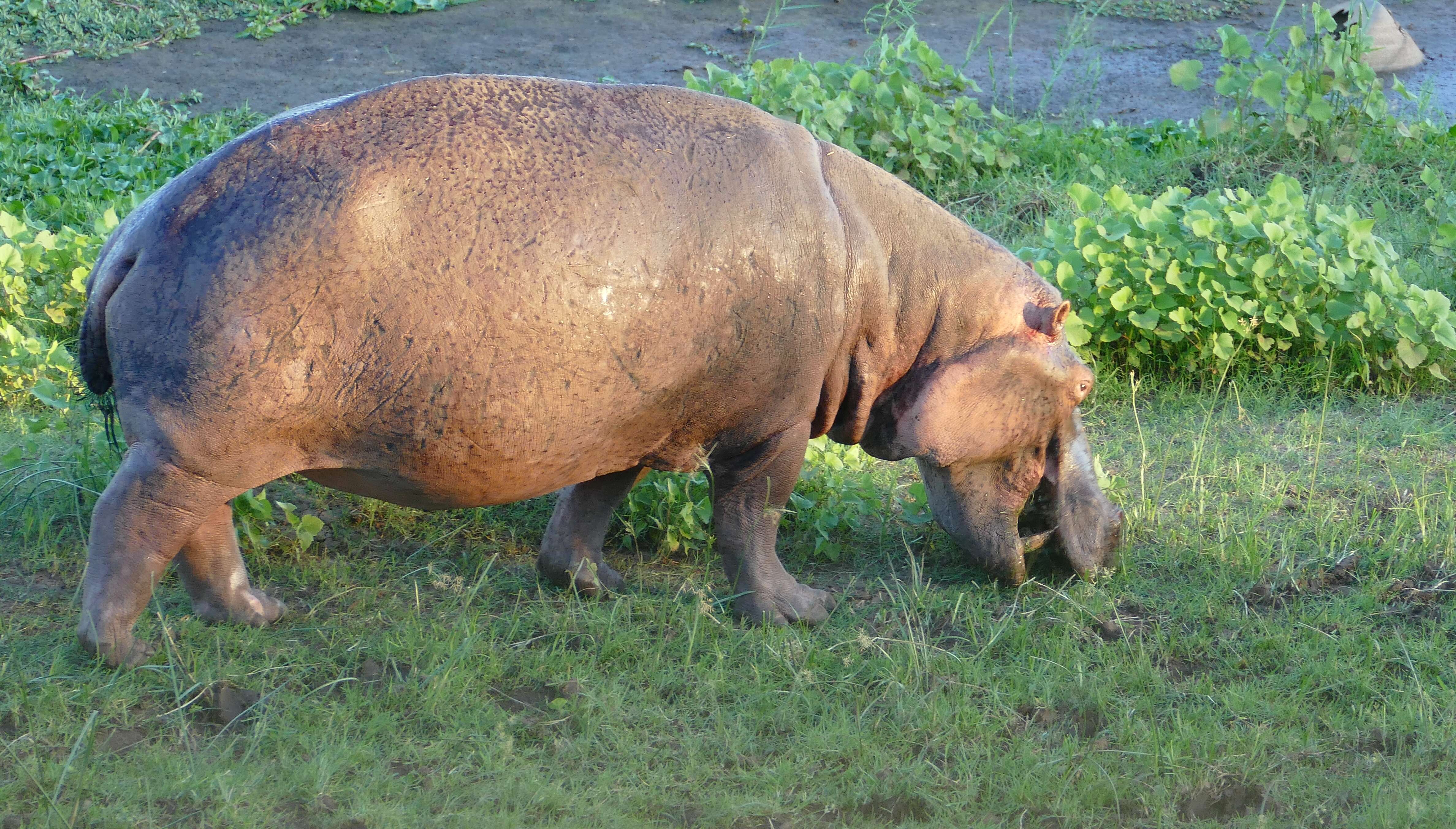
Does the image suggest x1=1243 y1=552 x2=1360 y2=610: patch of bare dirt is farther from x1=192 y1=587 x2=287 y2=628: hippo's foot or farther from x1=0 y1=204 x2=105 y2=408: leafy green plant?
x1=0 y1=204 x2=105 y2=408: leafy green plant

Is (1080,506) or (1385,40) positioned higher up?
(1385,40)

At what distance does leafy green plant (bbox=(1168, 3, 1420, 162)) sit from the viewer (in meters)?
7.32

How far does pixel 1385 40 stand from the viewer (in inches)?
369

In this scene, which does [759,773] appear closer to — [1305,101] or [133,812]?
[133,812]

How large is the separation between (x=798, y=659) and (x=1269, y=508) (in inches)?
76.1

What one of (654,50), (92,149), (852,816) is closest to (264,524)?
(852,816)

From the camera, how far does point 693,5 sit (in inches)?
428

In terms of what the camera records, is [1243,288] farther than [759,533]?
Yes

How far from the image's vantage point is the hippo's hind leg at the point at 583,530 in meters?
4.32

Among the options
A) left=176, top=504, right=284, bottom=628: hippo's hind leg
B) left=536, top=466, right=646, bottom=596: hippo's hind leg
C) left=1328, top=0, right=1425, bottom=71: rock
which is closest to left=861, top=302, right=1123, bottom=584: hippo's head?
left=536, top=466, right=646, bottom=596: hippo's hind leg

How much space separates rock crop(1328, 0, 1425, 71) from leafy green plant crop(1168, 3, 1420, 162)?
1533 mm

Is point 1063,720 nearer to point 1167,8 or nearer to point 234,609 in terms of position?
point 234,609

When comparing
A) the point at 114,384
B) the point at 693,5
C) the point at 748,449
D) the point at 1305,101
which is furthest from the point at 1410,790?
the point at 693,5

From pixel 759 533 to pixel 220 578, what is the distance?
149cm
